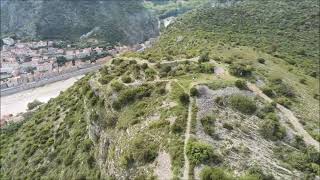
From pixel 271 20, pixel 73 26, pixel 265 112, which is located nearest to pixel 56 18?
pixel 73 26

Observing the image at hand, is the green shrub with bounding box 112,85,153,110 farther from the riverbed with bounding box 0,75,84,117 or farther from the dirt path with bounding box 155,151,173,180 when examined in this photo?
the riverbed with bounding box 0,75,84,117

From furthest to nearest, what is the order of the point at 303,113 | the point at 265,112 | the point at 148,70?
the point at 148,70
the point at 303,113
the point at 265,112

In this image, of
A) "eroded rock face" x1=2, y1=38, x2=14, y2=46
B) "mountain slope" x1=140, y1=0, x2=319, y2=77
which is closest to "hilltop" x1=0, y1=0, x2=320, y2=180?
"mountain slope" x1=140, y1=0, x2=319, y2=77

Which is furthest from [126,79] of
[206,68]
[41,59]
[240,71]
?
[41,59]

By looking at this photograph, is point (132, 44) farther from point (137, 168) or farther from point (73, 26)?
point (137, 168)

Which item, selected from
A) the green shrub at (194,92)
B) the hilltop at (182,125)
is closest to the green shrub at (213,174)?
the hilltop at (182,125)

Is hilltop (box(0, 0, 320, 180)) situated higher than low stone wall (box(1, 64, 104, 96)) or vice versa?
hilltop (box(0, 0, 320, 180))
